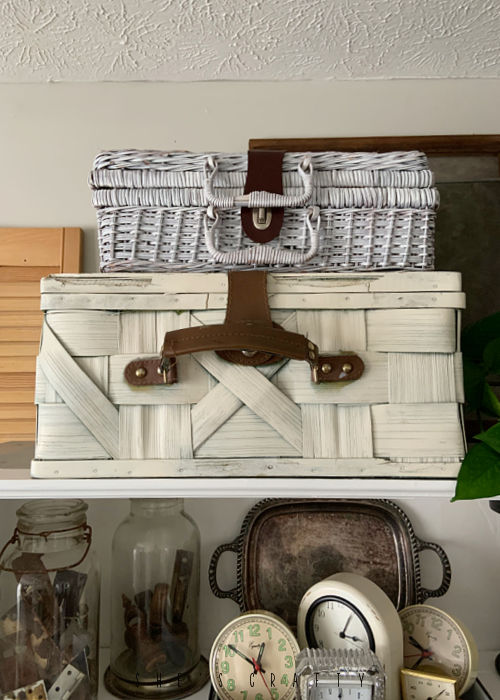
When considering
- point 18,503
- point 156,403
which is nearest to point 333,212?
point 156,403

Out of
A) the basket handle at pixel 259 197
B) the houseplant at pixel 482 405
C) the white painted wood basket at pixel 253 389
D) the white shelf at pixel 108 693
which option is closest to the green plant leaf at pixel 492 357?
the houseplant at pixel 482 405

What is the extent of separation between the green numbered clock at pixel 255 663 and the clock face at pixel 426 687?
18 centimetres

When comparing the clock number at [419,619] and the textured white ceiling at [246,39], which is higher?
the textured white ceiling at [246,39]

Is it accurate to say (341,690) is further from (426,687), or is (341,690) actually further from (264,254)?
(264,254)

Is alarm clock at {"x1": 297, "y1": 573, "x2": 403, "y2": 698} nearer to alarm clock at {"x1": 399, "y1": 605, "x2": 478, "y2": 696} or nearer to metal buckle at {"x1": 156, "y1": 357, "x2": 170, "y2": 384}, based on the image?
alarm clock at {"x1": 399, "y1": 605, "x2": 478, "y2": 696}

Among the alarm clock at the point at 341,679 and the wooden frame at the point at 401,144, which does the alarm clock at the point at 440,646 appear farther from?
the wooden frame at the point at 401,144

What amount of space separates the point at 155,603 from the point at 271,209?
746 millimetres

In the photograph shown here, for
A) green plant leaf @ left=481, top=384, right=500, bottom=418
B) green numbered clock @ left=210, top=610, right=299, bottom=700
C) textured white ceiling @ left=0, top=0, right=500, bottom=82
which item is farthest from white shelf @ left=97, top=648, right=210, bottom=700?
Result: textured white ceiling @ left=0, top=0, right=500, bottom=82

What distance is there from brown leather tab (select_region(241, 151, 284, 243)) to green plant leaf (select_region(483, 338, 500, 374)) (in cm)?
44

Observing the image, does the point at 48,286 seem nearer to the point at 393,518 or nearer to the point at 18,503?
the point at 18,503

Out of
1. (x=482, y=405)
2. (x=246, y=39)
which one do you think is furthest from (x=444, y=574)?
(x=246, y=39)

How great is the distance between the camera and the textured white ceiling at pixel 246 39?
3.43 ft

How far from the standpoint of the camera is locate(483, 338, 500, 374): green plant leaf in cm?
100

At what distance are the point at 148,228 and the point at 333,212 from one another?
28cm
